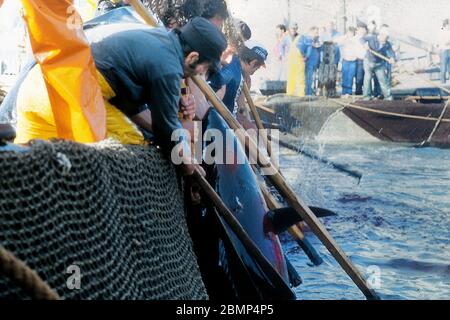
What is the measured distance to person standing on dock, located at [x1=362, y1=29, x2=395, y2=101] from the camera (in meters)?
15.4

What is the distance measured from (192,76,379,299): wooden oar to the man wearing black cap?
80 cm

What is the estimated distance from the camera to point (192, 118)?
172 inches

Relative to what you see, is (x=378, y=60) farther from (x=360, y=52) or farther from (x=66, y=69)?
(x=66, y=69)

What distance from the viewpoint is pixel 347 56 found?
52.6 feet

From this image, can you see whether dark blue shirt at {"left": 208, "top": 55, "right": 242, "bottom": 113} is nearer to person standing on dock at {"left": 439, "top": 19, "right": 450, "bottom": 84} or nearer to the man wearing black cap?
the man wearing black cap

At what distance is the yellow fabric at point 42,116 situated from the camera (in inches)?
152

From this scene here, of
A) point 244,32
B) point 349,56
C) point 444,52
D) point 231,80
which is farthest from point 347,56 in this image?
point 231,80

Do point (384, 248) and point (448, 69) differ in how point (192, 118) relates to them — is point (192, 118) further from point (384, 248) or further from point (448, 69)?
point (448, 69)

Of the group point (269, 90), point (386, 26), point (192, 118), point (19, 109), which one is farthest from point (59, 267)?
point (269, 90)

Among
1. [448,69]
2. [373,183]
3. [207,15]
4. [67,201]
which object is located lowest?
[373,183]

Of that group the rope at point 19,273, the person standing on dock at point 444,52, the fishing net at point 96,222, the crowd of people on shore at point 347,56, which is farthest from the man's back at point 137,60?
the crowd of people on shore at point 347,56

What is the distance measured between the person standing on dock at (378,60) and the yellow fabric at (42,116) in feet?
39.7

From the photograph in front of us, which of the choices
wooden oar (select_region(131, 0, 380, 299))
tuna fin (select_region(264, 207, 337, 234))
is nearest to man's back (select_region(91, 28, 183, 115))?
wooden oar (select_region(131, 0, 380, 299))

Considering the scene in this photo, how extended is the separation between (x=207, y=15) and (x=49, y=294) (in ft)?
13.2
